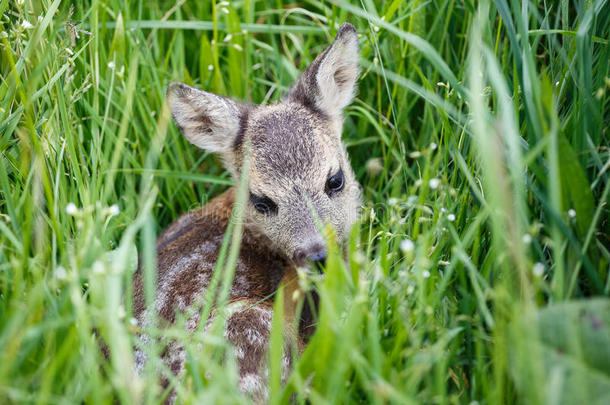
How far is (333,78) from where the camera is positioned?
4805 mm

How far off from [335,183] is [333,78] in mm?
810

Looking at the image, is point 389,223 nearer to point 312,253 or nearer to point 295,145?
point 312,253

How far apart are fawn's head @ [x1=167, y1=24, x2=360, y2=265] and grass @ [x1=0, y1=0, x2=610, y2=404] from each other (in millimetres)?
316

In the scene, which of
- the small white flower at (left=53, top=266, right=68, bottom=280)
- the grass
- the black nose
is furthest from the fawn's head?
the small white flower at (left=53, top=266, right=68, bottom=280)

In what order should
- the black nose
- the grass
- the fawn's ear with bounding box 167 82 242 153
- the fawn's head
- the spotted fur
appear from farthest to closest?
the fawn's ear with bounding box 167 82 242 153
the fawn's head
the spotted fur
the black nose
the grass

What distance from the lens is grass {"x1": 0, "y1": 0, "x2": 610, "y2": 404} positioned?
103 inches

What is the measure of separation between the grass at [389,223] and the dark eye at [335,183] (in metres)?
0.38

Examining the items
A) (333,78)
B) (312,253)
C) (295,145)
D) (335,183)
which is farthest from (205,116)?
(312,253)

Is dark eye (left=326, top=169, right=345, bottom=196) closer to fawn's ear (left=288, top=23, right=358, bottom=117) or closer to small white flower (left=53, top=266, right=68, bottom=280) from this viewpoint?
fawn's ear (left=288, top=23, right=358, bottom=117)

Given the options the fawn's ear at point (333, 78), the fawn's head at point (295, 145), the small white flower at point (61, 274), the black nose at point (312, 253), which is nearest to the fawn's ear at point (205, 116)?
the fawn's head at point (295, 145)

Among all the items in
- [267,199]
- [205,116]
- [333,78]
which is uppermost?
[333,78]

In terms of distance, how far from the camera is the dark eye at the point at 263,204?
175 inches

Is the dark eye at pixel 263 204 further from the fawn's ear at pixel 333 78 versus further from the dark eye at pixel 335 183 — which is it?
the fawn's ear at pixel 333 78

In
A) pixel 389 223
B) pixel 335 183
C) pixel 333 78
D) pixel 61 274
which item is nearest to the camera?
pixel 61 274
